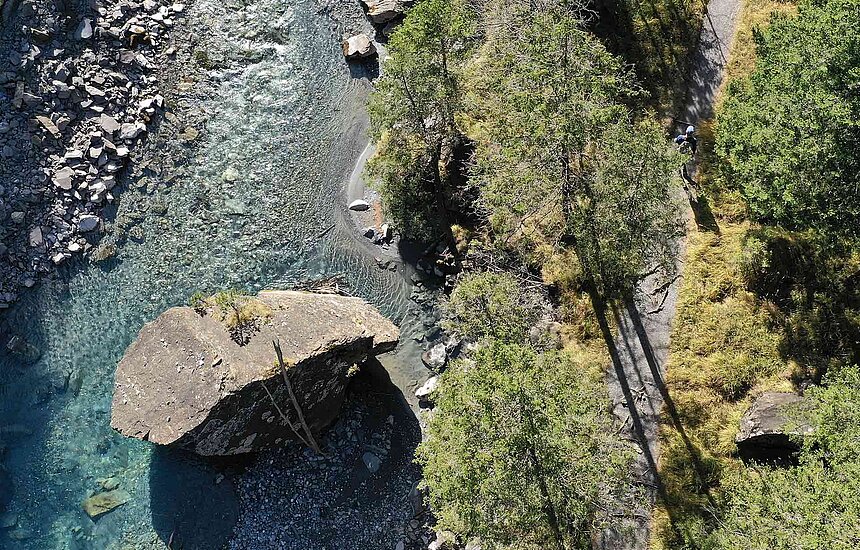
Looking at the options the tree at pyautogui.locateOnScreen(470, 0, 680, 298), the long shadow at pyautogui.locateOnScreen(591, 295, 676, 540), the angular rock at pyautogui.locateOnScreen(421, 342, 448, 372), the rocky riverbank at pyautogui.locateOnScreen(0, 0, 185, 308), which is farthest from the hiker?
Answer: the rocky riverbank at pyautogui.locateOnScreen(0, 0, 185, 308)

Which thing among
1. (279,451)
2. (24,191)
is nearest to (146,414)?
(279,451)

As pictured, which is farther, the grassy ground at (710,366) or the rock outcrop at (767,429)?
the grassy ground at (710,366)

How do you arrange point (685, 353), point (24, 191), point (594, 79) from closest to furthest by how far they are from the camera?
point (594, 79)
point (685, 353)
point (24, 191)

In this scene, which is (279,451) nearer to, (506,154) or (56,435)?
(56,435)

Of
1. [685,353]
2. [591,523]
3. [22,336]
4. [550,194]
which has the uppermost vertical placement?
[550,194]

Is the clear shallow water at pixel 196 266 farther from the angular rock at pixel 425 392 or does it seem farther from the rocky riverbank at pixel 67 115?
the angular rock at pixel 425 392

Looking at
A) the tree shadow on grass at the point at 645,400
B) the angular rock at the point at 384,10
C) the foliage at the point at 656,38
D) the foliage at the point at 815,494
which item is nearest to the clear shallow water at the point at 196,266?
the angular rock at the point at 384,10

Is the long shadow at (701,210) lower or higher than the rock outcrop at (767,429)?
higher
